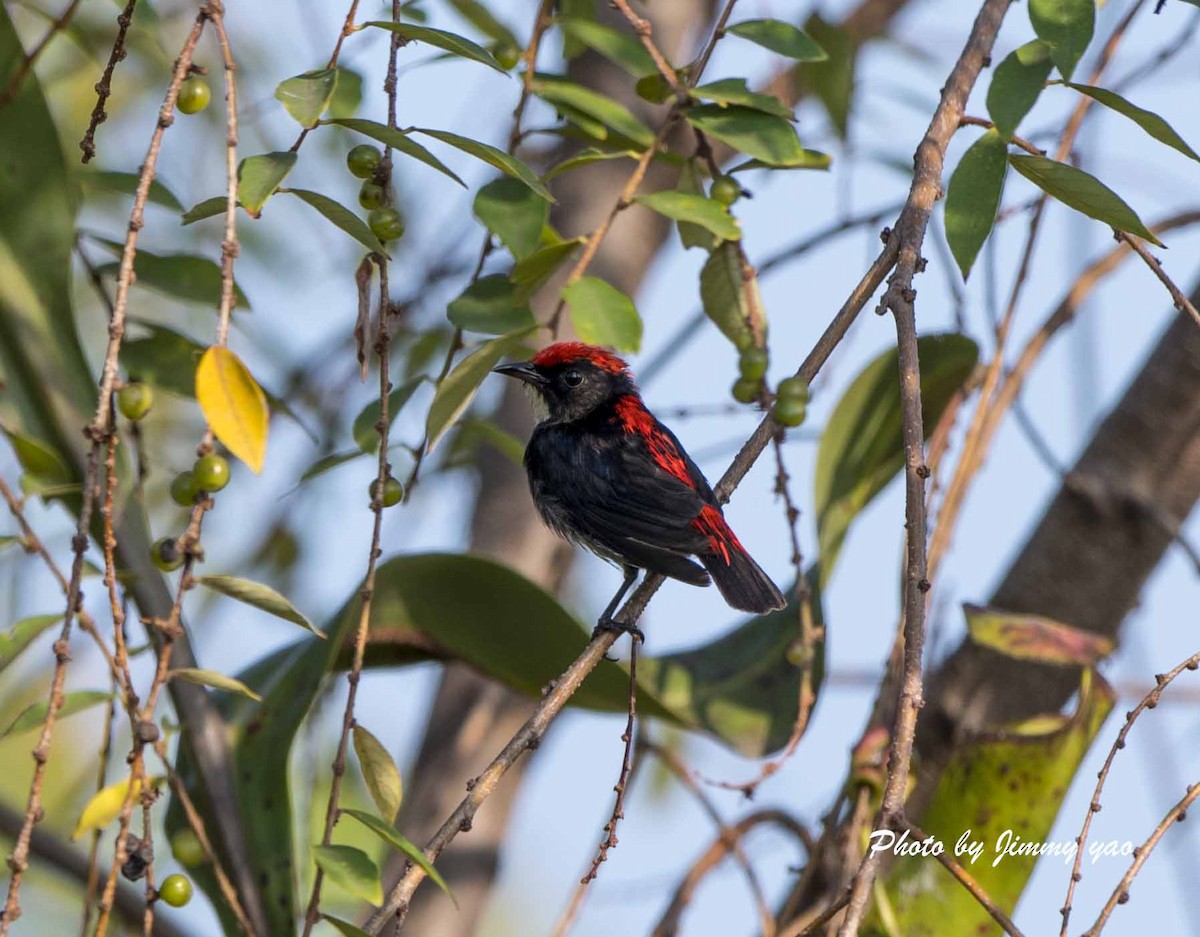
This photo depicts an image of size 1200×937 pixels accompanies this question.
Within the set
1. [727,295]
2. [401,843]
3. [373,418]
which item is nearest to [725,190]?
[727,295]

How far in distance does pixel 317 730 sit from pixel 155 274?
1557 mm

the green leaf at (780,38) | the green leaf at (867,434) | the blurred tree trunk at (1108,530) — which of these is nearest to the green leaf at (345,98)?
the green leaf at (780,38)

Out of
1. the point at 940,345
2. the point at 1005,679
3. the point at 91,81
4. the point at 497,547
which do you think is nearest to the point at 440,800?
the point at 497,547

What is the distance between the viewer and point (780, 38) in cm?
263

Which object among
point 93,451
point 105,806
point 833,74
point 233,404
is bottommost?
point 105,806

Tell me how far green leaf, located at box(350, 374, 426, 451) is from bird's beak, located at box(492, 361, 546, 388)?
1.03m

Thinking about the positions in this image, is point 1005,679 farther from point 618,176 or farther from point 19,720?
point 19,720

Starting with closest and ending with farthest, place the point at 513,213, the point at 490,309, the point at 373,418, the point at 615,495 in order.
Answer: the point at 513,213
the point at 490,309
the point at 373,418
the point at 615,495

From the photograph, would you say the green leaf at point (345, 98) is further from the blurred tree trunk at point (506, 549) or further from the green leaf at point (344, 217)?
the blurred tree trunk at point (506, 549)

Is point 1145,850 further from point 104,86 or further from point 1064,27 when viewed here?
point 104,86

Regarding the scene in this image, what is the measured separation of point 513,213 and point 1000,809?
150 centimetres

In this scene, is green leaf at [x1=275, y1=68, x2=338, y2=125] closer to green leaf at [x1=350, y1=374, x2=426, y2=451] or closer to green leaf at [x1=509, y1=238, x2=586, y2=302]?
green leaf at [x1=509, y1=238, x2=586, y2=302]

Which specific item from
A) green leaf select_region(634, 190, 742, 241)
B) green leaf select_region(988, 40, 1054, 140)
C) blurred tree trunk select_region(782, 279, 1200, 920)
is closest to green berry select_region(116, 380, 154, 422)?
green leaf select_region(634, 190, 742, 241)

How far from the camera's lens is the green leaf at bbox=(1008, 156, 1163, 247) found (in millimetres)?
2125
